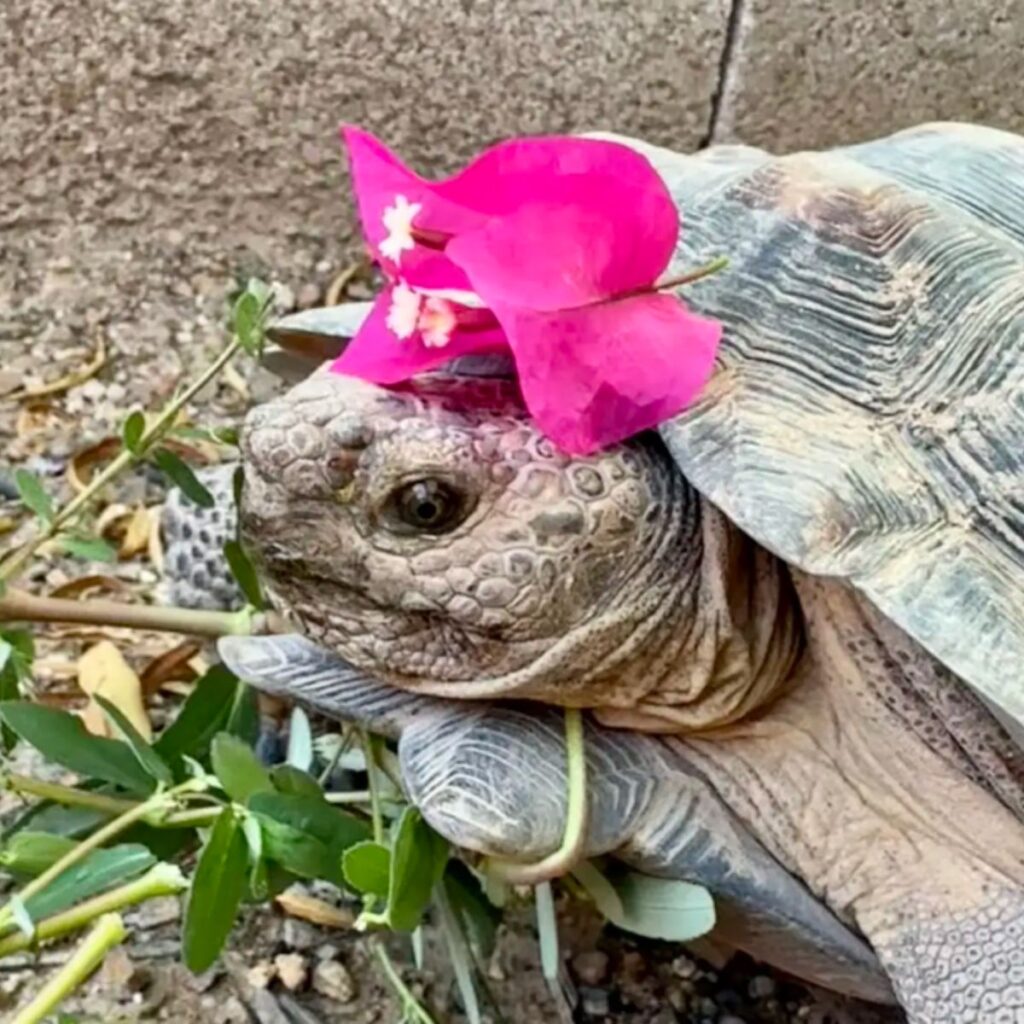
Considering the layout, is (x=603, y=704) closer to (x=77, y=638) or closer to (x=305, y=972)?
(x=305, y=972)

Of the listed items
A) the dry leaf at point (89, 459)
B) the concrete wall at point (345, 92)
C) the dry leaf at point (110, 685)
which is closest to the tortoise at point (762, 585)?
the dry leaf at point (110, 685)

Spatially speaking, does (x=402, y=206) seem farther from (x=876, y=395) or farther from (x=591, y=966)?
(x=591, y=966)

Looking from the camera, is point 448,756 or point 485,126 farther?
point 485,126

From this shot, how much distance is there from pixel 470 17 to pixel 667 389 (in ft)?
2.91

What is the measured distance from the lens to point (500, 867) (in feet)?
3.62

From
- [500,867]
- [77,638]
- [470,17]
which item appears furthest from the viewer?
[470,17]

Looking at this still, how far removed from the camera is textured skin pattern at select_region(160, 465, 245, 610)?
154 centimetres

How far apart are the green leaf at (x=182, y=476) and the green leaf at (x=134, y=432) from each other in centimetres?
4

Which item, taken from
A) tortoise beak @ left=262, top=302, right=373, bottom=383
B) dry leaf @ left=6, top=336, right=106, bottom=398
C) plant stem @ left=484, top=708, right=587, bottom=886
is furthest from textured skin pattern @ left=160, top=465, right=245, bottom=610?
plant stem @ left=484, top=708, right=587, bottom=886

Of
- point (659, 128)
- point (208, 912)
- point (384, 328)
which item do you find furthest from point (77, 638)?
point (659, 128)

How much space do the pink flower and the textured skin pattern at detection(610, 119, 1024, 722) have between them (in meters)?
0.04

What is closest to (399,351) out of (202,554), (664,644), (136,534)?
(664,644)

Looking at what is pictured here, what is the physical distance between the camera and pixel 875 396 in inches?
42.0

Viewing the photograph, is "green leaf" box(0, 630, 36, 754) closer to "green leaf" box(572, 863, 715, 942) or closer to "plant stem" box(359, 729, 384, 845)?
"plant stem" box(359, 729, 384, 845)
